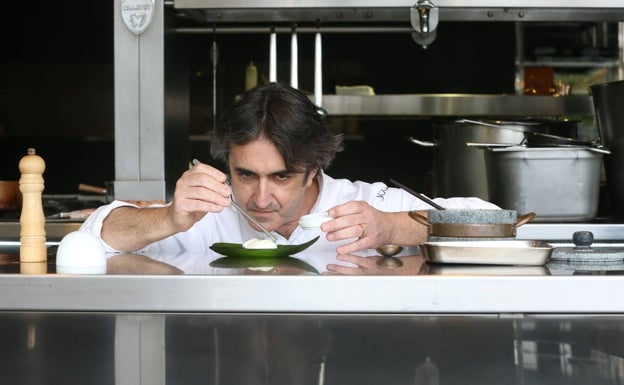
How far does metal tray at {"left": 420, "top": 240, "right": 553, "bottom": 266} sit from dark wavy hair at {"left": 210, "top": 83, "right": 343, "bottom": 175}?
78 centimetres

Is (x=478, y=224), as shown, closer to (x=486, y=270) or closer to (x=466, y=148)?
(x=486, y=270)

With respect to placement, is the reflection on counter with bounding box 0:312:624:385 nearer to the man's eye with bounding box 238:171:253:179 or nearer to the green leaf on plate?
the green leaf on plate

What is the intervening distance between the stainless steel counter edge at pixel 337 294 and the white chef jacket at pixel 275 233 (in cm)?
59

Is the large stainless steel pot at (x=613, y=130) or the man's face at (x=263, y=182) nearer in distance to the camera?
the man's face at (x=263, y=182)

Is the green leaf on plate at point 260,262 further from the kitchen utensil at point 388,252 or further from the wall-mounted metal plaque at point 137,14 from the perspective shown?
the wall-mounted metal plaque at point 137,14

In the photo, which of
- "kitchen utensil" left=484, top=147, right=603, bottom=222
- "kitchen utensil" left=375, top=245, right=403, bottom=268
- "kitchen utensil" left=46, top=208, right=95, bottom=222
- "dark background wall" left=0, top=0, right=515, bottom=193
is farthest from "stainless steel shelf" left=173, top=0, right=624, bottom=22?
"dark background wall" left=0, top=0, right=515, bottom=193

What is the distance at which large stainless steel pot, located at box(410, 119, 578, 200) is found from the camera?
393 centimetres

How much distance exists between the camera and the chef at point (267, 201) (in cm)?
221

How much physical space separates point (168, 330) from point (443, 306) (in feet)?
1.57

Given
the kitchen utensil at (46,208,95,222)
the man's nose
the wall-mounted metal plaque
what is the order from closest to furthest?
the man's nose < the wall-mounted metal plaque < the kitchen utensil at (46,208,95,222)

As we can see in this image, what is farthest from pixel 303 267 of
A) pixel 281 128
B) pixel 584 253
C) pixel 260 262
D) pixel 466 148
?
pixel 466 148

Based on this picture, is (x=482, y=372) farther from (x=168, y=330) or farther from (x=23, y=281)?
(x=23, y=281)

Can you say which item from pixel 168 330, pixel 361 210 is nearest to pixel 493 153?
pixel 361 210

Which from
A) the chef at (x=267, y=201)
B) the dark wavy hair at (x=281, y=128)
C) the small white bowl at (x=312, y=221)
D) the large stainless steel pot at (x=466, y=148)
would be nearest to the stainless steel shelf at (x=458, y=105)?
the large stainless steel pot at (x=466, y=148)
